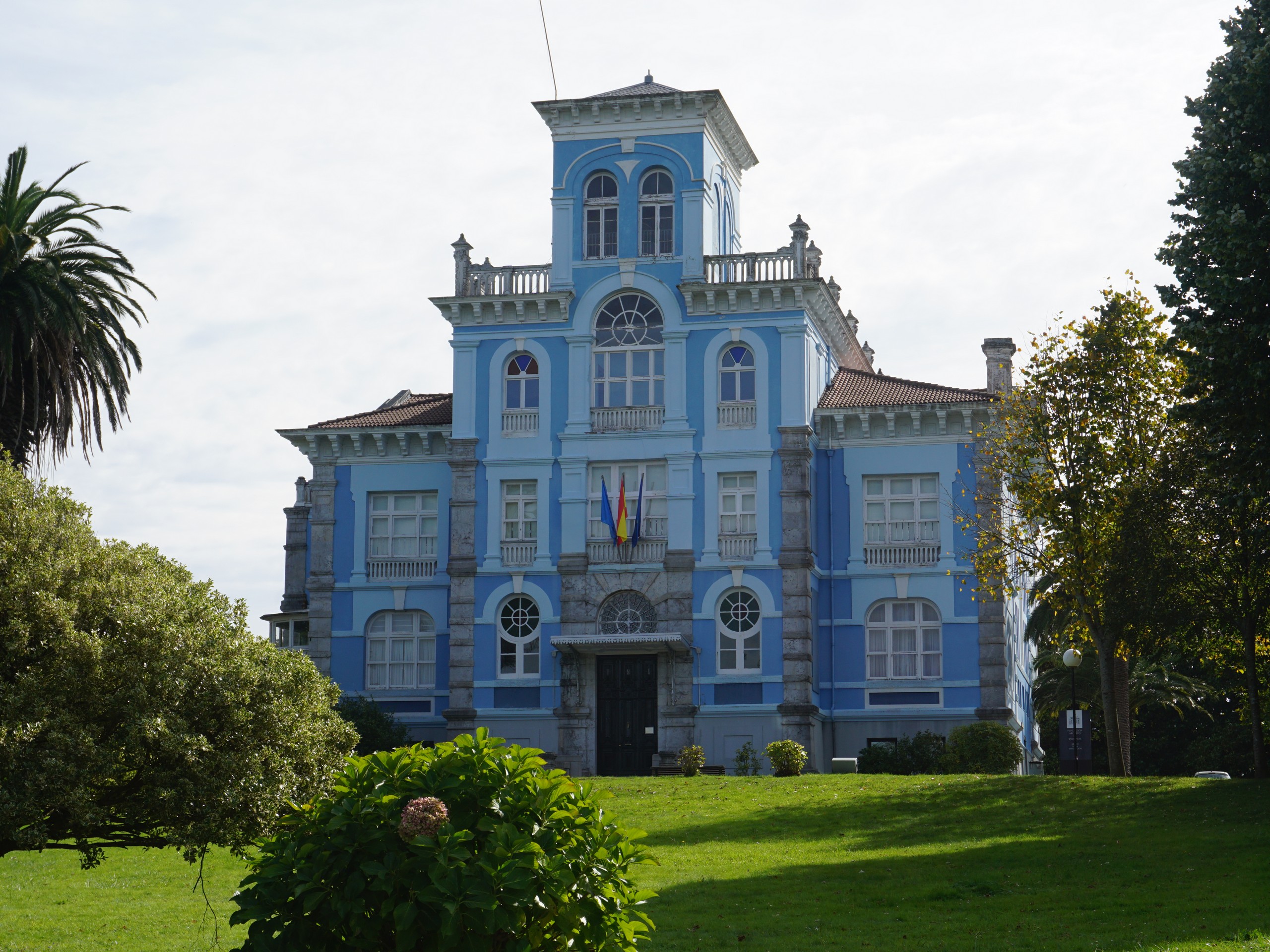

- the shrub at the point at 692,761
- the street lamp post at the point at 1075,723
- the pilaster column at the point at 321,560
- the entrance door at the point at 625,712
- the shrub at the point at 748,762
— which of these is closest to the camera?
the street lamp post at the point at 1075,723

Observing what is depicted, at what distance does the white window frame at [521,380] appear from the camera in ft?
151

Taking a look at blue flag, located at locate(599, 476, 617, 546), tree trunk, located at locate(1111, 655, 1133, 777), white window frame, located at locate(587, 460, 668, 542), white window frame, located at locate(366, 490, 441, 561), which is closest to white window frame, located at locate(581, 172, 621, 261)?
white window frame, located at locate(587, 460, 668, 542)

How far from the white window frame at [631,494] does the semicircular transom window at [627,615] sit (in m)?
1.72

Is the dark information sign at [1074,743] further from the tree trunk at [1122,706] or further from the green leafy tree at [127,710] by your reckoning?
the green leafy tree at [127,710]

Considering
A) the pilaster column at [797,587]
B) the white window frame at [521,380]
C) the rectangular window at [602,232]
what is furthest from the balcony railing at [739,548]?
the rectangular window at [602,232]

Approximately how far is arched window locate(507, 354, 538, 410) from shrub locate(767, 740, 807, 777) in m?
12.8

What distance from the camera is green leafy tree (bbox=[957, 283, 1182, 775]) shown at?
3462 cm

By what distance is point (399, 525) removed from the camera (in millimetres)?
47719

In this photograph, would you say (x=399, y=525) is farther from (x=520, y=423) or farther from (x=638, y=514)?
(x=638, y=514)

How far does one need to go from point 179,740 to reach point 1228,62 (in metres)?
17.8

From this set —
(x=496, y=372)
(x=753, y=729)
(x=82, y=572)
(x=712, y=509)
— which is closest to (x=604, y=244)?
(x=496, y=372)

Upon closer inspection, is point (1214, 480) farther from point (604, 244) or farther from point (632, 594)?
point (604, 244)

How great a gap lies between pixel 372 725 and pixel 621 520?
8.85 metres

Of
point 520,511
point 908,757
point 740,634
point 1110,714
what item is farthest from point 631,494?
point 1110,714
